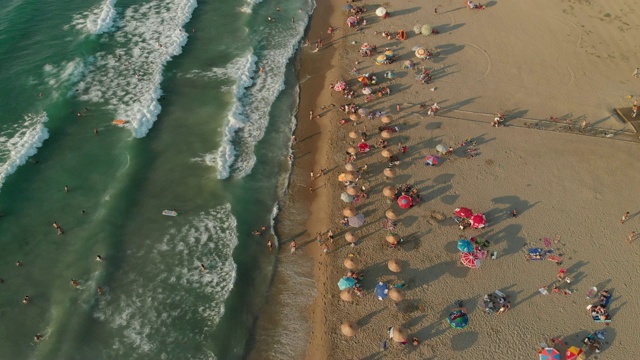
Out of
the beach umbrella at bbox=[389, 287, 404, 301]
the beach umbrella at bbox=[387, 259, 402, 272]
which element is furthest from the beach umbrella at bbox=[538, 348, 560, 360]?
the beach umbrella at bbox=[387, 259, 402, 272]

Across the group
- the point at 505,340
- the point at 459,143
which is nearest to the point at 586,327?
the point at 505,340

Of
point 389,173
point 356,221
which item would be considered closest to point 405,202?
point 389,173

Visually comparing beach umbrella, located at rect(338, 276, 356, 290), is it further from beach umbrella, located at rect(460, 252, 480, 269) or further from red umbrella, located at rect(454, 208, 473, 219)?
red umbrella, located at rect(454, 208, 473, 219)

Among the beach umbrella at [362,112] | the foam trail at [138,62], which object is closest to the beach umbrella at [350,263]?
the beach umbrella at [362,112]

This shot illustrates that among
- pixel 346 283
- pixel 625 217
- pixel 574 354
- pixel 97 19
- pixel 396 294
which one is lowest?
pixel 574 354

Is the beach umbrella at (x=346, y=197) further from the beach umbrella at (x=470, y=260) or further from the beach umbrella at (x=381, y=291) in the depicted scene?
the beach umbrella at (x=470, y=260)

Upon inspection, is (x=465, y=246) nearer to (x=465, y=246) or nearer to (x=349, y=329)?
(x=465, y=246)
